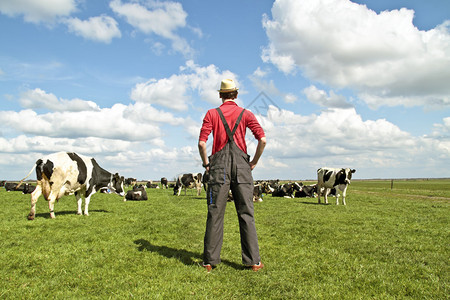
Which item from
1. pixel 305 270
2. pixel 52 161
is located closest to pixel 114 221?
pixel 52 161

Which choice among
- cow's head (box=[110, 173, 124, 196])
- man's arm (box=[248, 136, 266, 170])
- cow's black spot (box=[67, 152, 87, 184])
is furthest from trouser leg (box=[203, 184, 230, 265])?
cow's head (box=[110, 173, 124, 196])

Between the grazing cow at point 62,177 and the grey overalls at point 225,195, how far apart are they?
874 centimetres

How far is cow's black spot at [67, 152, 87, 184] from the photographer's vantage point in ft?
41.2

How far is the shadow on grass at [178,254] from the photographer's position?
5.84 meters

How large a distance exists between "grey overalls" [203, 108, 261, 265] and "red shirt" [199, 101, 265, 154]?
134 millimetres

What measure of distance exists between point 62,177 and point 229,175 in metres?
9.23

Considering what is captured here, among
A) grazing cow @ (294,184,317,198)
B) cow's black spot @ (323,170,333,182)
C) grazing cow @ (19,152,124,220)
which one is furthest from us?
grazing cow @ (294,184,317,198)

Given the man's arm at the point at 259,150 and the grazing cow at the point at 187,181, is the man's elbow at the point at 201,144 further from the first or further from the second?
the grazing cow at the point at 187,181

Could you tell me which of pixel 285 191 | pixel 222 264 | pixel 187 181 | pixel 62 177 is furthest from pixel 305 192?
pixel 222 264

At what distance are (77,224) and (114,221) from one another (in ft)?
4.28

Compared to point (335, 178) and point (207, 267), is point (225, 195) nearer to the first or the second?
point (207, 267)

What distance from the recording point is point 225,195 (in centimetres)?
539

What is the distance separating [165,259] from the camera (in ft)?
19.8

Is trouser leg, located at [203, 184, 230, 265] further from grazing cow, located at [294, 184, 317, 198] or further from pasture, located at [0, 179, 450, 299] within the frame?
grazing cow, located at [294, 184, 317, 198]
